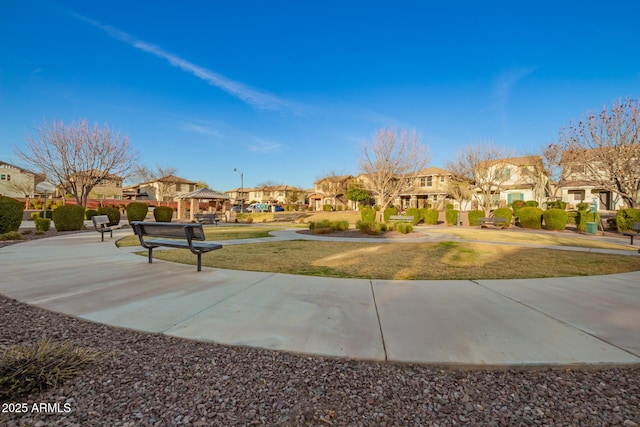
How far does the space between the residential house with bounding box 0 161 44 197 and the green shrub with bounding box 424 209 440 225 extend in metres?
59.3

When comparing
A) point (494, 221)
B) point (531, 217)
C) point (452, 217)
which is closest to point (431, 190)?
point (452, 217)

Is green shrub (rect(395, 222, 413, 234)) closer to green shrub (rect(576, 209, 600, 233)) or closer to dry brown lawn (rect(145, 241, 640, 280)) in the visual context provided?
dry brown lawn (rect(145, 241, 640, 280))

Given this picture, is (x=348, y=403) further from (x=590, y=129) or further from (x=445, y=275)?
(x=590, y=129)

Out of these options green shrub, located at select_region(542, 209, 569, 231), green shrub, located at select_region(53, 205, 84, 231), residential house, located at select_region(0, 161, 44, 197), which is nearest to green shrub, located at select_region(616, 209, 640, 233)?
green shrub, located at select_region(542, 209, 569, 231)

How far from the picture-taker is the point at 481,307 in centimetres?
388

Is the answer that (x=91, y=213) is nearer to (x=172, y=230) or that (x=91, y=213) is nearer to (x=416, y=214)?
(x=172, y=230)

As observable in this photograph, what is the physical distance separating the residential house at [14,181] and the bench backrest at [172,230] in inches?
2290

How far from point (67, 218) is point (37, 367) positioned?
1649 centimetres

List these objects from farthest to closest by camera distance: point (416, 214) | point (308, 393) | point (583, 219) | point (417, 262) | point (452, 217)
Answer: point (416, 214) < point (452, 217) < point (583, 219) < point (417, 262) < point (308, 393)

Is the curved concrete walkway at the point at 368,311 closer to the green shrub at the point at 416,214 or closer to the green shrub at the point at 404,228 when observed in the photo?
the green shrub at the point at 404,228

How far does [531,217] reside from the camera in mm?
20000

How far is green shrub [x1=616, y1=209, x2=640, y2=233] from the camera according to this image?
1603cm

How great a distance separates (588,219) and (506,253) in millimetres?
13763

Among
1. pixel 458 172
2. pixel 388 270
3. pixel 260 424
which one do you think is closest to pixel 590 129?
pixel 458 172
